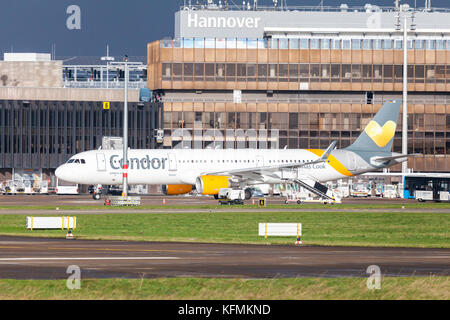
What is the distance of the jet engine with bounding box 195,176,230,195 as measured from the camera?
85.4m

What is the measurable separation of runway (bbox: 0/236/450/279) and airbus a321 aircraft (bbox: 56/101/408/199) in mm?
43688

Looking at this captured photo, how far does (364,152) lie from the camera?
97.4 meters

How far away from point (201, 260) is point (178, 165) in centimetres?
5524

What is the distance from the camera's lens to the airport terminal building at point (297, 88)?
140125 mm

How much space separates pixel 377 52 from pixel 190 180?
59.9 metres

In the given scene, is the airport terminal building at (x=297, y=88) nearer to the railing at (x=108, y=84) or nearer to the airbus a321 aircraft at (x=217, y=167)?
the railing at (x=108, y=84)

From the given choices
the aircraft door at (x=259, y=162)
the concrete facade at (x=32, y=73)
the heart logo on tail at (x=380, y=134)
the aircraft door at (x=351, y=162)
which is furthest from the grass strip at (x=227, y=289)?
the concrete facade at (x=32, y=73)

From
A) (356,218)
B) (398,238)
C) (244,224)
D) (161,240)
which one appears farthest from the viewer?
(356,218)

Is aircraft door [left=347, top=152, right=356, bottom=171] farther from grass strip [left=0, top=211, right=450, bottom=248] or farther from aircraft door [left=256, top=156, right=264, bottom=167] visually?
grass strip [left=0, top=211, right=450, bottom=248]

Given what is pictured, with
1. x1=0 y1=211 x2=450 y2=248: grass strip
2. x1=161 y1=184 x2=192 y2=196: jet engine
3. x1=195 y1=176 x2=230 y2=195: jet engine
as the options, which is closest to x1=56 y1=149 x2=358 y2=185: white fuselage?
x1=161 y1=184 x2=192 y2=196: jet engine

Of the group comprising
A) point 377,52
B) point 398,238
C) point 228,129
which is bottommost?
point 398,238

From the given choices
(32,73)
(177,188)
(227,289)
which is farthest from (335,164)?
(32,73)
